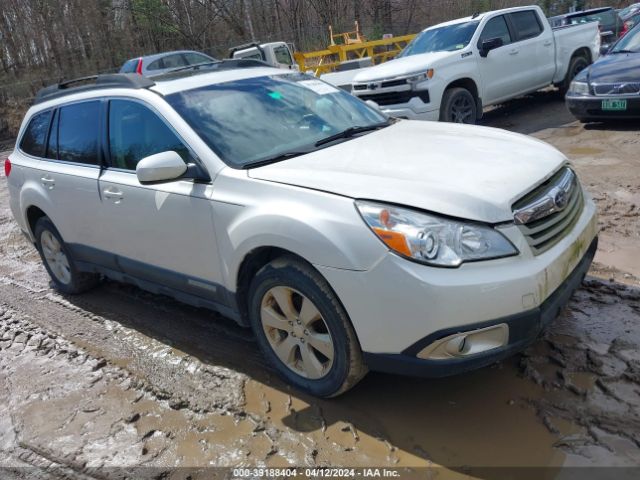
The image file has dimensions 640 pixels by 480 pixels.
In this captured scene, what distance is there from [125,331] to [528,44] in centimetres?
843

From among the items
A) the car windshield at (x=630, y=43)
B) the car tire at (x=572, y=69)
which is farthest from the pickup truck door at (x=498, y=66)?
the car tire at (x=572, y=69)

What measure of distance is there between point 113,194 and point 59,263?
1.62 meters

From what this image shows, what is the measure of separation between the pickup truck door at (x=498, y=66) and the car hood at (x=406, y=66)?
0.63m

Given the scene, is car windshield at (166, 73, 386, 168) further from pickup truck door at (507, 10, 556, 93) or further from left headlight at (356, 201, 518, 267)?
pickup truck door at (507, 10, 556, 93)

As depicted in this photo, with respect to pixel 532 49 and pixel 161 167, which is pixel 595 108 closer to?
pixel 532 49

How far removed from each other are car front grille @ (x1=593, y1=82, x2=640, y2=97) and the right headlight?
0.49 feet

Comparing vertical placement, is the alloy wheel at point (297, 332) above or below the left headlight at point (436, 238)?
below

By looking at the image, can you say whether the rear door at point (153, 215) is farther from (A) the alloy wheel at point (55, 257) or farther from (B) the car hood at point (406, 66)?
(B) the car hood at point (406, 66)

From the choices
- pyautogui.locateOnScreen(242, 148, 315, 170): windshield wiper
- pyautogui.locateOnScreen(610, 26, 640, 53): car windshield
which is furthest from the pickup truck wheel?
pyautogui.locateOnScreen(242, 148, 315, 170): windshield wiper

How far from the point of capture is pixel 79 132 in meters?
4.64

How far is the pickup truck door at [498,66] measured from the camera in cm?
936

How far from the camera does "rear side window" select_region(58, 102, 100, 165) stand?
443 cm

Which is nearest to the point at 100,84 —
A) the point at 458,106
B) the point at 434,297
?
the point at 434,297

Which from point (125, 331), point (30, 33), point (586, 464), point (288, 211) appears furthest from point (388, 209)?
point (30, 33)
